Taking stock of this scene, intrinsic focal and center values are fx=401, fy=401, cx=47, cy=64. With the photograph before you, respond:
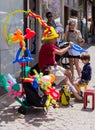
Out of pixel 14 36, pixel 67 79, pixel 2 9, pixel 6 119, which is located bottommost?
pixel 6 119

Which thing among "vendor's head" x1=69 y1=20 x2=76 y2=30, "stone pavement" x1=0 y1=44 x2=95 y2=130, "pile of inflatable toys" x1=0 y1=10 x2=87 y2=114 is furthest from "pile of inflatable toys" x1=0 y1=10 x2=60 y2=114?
"vendor's head" x1=69 y1=20 x2=76 y2=30

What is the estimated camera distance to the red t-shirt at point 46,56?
7246 millimetres

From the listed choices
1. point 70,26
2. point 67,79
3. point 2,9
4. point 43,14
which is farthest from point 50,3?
point 67,79

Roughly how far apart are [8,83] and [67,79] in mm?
1324

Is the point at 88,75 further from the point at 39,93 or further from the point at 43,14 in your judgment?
the point at 43,14

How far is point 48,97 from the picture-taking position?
6.86 metres

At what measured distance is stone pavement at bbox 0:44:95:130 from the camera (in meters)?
6.13

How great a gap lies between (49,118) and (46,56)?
1.25 metres

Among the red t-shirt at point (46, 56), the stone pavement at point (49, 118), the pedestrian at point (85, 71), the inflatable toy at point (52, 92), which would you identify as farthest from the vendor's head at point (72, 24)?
the inflatable toy at point (52, 92)

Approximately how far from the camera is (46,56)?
7.32 m

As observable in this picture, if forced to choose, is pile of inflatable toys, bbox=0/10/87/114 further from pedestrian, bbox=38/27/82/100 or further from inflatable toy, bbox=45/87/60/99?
pedestrian, bbox=38/27/82/100

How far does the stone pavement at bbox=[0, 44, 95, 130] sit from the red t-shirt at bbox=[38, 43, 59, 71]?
821mm

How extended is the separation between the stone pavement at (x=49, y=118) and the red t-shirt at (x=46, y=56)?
2.69ft

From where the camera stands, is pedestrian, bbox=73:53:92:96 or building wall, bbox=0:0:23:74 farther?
building wall, bbox=0:0:23:74
